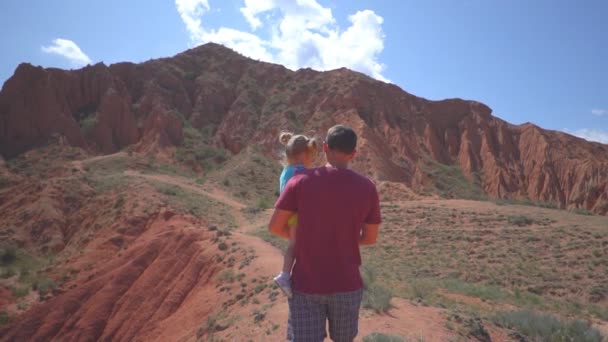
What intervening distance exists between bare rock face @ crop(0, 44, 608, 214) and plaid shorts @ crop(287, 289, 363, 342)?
37016 millimetres

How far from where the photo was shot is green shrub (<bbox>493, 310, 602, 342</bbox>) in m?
6.31

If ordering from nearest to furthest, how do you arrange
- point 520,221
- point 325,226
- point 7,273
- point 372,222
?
point 325,226
point 372,222
point 7,273
point 520,221

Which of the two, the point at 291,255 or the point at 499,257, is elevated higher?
the point at 291,255

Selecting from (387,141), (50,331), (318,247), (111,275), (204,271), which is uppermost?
(387,141)

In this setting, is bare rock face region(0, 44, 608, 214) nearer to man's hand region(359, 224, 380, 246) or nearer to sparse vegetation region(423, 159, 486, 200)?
sparse vegetation region(423, 159, 486, 200)

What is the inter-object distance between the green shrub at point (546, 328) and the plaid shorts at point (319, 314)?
15.6ft

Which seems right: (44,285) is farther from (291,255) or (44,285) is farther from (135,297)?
(291,255)

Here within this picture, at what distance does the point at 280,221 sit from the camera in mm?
3217

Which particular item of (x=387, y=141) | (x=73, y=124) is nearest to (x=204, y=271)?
(x=387, y=141)

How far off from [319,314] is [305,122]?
1955 inches

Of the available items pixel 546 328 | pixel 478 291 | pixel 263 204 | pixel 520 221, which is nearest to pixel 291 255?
pixel 546 328

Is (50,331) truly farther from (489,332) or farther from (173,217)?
(489,332)

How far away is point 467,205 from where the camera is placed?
2739 cm

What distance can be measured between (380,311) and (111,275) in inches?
481
